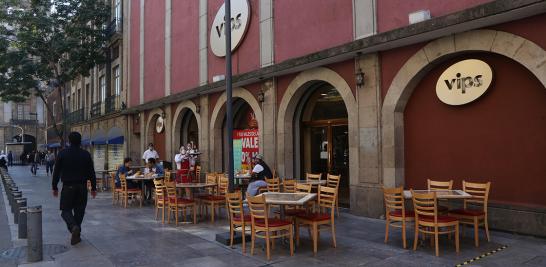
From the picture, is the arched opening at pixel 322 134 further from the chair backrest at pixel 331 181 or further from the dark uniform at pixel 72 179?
the dark uniform at pixel 72 179

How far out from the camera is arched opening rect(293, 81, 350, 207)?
1116 centimetres

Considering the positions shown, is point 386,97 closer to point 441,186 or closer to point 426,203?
point 441,186

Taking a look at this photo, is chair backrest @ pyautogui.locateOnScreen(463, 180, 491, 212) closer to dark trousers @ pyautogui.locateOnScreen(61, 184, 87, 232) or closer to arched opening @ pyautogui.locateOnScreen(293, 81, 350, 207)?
arched opening @ pyautogui.locateOnScreen(293, 81, 350, 207)

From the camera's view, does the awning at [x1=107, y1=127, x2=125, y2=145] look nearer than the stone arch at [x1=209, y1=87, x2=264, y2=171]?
No

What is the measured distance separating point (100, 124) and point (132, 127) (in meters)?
6.13

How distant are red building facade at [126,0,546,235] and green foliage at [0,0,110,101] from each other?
12.1 metres

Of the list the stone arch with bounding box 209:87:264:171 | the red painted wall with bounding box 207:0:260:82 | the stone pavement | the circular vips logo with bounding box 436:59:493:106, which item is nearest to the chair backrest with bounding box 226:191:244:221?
the stone pavement

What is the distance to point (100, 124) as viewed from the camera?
28.1 m

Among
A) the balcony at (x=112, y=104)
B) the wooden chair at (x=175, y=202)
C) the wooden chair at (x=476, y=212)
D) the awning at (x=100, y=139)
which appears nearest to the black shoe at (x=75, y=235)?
the wooden chair at (x=175, y=202)

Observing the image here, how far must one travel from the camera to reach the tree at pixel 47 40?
22609 millimetres

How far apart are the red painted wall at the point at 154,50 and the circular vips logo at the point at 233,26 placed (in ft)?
16.5

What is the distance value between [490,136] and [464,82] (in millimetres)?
1084

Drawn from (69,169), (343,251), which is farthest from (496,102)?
(69,169)

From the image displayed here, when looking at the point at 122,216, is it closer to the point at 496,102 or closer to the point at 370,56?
the point at 370,56
